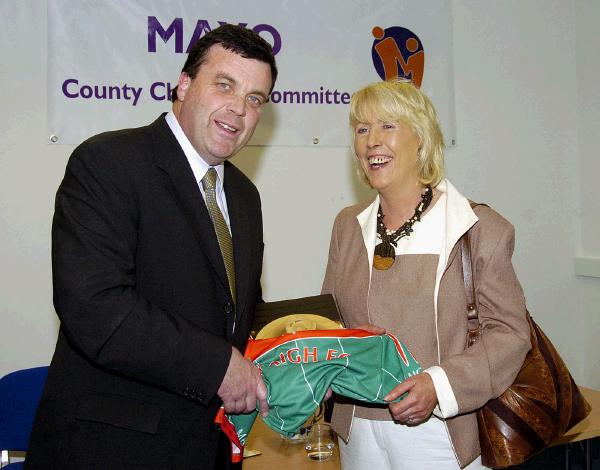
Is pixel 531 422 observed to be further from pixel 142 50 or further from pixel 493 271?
pixel 142 50

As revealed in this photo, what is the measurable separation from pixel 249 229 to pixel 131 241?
494 millimetres

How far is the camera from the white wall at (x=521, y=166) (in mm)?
3672

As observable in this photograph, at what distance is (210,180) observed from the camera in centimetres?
188

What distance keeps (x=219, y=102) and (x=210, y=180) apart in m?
0.23

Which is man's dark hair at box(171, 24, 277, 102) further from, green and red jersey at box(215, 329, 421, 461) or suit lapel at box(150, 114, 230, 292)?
green and red jersey at box(215, 329, 421, 461)

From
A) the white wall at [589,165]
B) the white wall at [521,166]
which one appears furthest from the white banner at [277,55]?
the white wall at [589,165]

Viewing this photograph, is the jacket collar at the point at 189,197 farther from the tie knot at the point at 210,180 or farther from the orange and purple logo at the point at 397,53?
the orange and purple logo at the point at 397,53

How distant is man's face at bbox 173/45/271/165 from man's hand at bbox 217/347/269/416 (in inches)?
24.8

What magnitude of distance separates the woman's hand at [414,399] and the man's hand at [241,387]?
388 mm

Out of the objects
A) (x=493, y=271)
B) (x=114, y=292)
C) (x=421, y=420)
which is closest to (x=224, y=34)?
(x=114, y=292)

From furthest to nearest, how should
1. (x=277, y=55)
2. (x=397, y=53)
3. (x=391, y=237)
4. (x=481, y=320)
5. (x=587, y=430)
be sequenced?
(x=397, y=53) → (x=277, y=55) → (x=587, y=430) → (x=391, y=237) → (x=481, y=320)

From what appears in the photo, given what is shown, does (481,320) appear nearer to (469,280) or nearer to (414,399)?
(469,280)

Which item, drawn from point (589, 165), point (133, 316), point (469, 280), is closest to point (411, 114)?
point (469, 280)

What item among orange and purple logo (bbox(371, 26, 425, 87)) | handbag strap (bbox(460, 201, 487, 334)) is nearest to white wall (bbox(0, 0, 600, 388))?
orange and purple logo (bbox(371, 26, 425, 87))
